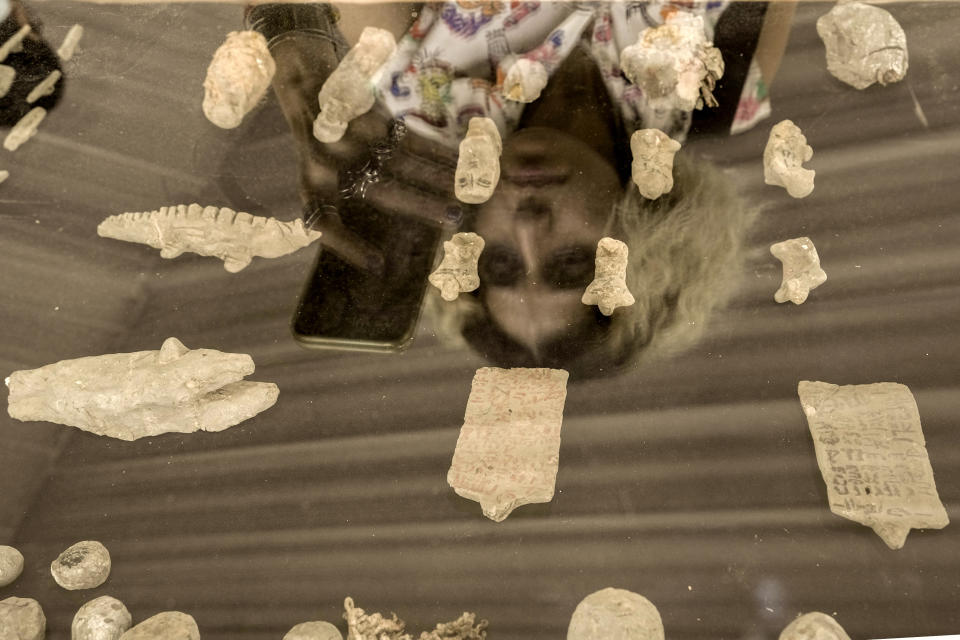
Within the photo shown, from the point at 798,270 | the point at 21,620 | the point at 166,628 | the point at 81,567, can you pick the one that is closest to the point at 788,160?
the point at 798,270

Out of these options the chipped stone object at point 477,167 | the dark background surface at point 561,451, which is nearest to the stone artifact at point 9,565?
the dark background surface at point 561,451

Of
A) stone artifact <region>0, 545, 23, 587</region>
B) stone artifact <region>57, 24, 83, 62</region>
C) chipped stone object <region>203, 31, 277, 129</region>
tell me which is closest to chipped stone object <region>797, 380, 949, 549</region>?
chipped stone object <region>203, 31, 277, 129</region>

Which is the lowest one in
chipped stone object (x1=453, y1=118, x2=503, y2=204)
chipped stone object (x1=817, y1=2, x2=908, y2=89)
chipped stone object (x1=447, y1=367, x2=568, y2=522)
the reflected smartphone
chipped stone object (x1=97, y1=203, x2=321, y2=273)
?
chipped stone object (x1=447, y1=367, x2=568, y2=522)

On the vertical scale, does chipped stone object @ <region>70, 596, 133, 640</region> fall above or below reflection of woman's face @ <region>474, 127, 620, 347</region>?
Answer: below

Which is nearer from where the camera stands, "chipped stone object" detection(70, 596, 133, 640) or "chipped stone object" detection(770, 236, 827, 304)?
"chipped stone object" detection(70, 596, 133, 640)

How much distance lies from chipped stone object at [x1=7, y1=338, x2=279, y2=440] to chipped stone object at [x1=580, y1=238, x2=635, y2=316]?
0.98 metres

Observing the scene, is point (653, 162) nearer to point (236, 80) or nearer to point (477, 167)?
point (477, 167)

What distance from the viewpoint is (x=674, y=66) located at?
3.07 meters

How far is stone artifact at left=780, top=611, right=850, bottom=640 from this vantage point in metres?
2.12

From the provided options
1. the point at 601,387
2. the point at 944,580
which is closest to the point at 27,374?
the point at 601,387

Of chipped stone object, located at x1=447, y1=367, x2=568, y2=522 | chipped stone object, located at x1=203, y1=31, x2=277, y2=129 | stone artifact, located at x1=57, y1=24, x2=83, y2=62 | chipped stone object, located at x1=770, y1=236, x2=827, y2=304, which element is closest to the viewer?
chipped stone object, located at x1=447, y1=367, x2=568, y2=522

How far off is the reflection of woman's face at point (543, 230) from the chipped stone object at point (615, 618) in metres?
0.76

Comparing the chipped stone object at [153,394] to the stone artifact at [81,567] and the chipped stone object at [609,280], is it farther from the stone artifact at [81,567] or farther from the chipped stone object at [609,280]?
the chipped stone object at [609,280]

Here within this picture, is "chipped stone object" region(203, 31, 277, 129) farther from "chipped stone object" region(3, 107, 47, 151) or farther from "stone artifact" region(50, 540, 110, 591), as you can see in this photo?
"stone artifact" region(50, 540, 110, 591)
